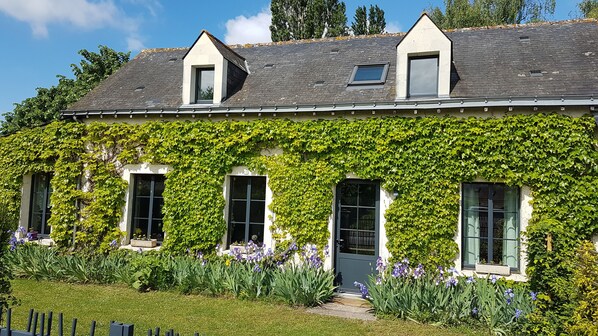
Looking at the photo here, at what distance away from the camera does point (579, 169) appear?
25.4 ft

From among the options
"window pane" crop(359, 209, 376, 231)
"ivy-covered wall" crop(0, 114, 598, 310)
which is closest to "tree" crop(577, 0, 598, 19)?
"ivy-covered wall" crop(0, 114, 598, 310)

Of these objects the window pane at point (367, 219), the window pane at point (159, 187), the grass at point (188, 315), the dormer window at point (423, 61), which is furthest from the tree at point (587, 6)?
the window pane at point (159, 187)

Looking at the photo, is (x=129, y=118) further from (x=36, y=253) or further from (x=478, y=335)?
(x=478, y=335)

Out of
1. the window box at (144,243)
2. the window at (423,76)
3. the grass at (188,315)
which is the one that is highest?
the window at (423,76)

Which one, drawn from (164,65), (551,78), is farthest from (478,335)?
(164,65)

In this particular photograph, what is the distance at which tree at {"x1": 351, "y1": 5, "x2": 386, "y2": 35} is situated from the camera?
28473 mm

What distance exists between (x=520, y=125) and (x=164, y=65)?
11256mm

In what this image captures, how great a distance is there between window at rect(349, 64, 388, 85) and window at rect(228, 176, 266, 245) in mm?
3706

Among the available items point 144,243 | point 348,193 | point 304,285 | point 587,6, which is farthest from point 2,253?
point 587,6

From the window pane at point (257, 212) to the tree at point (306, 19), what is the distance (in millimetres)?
21363

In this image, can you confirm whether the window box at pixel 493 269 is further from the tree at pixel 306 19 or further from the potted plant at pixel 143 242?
the tree at pixel 306 19

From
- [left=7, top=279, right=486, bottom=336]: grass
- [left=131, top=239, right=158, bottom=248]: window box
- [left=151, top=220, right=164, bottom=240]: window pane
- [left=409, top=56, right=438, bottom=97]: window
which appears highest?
[left=409, top=56, right=438, bottom=97]: window

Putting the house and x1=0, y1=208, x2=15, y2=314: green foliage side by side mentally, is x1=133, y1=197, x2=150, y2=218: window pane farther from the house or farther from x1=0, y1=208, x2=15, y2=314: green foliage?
x1=0, y1=208, x2=15, y2=314: green foliage

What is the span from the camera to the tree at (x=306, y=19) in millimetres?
28891
